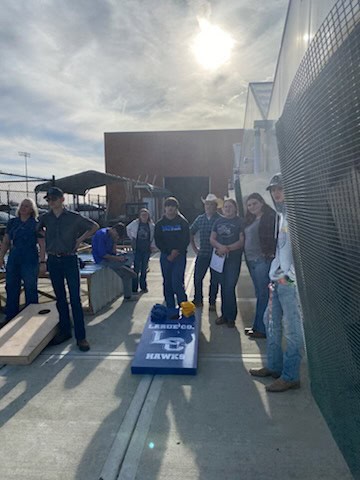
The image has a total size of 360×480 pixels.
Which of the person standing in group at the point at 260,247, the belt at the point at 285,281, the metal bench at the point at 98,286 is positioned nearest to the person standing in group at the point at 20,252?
the metal bench at the point at 98,286

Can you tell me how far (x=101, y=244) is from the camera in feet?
18.0

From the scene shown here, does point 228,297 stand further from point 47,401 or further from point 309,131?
point 309,131

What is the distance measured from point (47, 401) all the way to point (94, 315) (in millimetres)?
2256

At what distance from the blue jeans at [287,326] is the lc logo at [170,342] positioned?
989 mm

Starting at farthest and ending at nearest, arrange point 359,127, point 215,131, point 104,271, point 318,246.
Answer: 1. point 215,131
2. point 104,271
3. point 318,246
4. point 359,127

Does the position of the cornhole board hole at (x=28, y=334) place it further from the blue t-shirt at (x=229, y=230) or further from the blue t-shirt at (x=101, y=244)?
the blue t-shirt at (x=229, y=230)

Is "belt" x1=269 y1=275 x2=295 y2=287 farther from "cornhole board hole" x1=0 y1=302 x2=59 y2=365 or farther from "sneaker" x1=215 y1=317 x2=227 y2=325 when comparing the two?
"cornhole board hole" x1=0 y1=302 x2=59 y2=365

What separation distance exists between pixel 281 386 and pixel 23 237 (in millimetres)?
3597

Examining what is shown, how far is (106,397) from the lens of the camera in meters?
2.82

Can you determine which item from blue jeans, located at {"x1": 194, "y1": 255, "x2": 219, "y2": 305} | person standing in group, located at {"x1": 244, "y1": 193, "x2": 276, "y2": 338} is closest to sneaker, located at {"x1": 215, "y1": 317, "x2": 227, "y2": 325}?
person standing in group, located at {"x1": 244, "y1": 193, "x2": 276, "y2": 338}

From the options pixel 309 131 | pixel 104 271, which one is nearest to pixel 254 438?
pixel 309 131

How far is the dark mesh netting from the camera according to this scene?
1.28 meters

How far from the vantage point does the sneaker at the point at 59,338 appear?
3922mm

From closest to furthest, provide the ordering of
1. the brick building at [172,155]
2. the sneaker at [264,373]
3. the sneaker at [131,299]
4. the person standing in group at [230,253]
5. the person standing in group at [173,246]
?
the sneaker at [264,373]
the person standing in group at [230,253]
the person standing in group at [173,246]
the sneaker at [131,299]
the brick building at [172,155]
